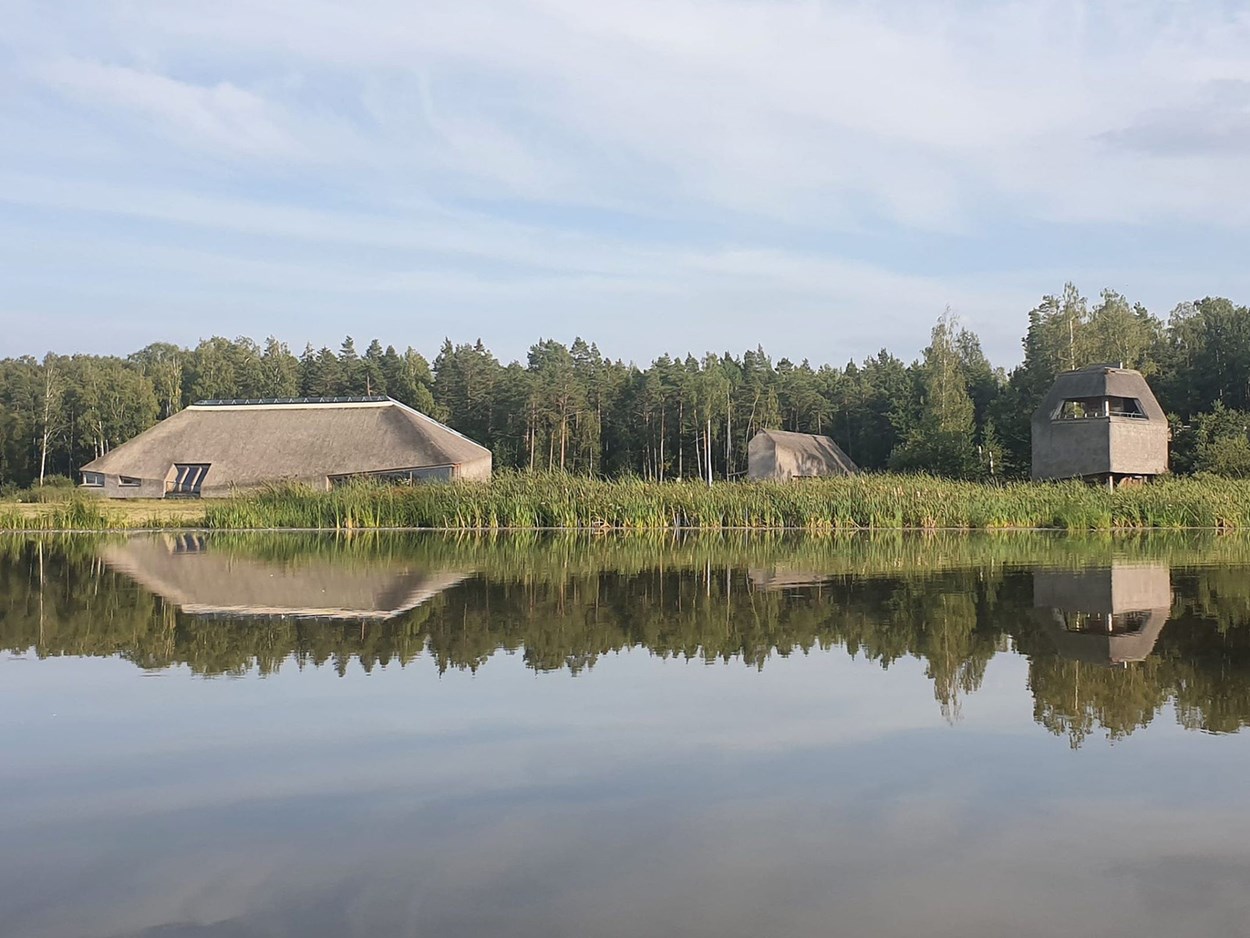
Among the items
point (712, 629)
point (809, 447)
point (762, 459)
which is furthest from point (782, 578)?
point (809, 447)

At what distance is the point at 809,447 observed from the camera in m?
62.9

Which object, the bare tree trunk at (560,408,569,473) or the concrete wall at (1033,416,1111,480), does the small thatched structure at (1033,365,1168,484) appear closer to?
the concrete wall at (1033,416,1111,480)

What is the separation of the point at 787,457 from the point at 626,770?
54.9m

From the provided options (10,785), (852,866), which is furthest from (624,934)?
(10,785)

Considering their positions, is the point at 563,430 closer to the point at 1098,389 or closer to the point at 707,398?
the point at 707,398

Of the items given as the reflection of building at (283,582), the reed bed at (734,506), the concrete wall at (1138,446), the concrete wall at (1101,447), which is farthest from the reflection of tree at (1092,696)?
the concrete wall at (1138,446)

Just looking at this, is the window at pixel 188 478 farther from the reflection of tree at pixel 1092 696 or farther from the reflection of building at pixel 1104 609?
the reflection of tree at pixel 1092 696

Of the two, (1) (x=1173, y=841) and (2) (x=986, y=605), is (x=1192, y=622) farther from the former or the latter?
(1) (x=1173, y=841)

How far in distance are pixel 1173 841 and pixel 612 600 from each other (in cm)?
949

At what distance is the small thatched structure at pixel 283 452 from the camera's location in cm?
5028

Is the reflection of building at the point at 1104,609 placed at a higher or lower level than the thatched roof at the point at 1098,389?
lower

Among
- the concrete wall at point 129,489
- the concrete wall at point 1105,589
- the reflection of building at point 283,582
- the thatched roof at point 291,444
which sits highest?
the thatched roof at point 291,444

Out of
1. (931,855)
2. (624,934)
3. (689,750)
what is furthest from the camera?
(689,750)

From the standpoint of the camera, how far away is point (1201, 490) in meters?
34.2
